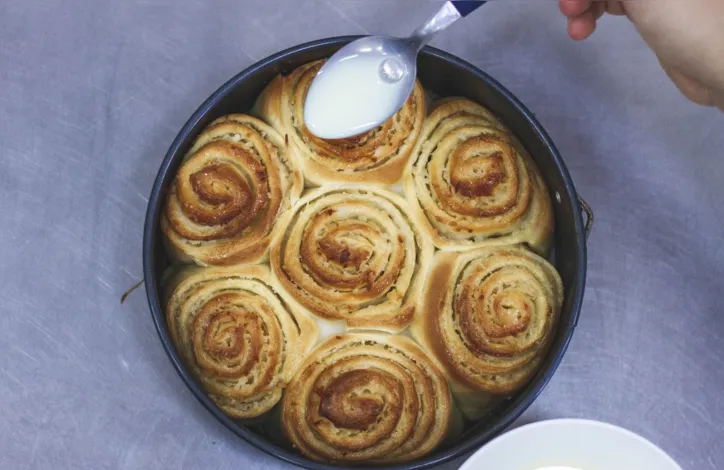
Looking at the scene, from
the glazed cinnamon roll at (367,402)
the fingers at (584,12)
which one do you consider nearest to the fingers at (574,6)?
the fingers at (584,12)

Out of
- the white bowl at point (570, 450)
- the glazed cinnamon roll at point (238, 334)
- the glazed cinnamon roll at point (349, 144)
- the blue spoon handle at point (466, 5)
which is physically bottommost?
the white bowl at point (570, 450)

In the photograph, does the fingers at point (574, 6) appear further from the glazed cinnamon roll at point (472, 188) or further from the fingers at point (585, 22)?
the glazed cinnamon roll at point (472, 188)

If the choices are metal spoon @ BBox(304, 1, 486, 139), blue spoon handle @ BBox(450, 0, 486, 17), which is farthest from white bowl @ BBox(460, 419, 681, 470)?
blue spoon handle @ BBox(450, 0, 486, 17)

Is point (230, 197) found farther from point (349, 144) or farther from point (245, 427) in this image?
point (245, 427)

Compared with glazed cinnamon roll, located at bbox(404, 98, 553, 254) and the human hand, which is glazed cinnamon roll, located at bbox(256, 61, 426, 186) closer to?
glazed cinnamon roll, located at bbox(404, 98, 553, 254)

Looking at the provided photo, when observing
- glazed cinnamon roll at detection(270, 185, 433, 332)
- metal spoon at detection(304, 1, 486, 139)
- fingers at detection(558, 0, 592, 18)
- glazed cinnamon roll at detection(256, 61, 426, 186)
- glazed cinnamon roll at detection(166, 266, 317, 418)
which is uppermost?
fingers at detection(558, 0, 592, 18)

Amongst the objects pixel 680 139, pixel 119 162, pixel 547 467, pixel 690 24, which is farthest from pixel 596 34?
pixel 119 162
